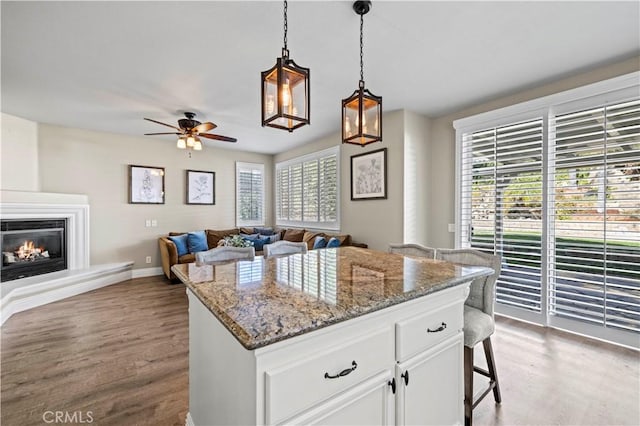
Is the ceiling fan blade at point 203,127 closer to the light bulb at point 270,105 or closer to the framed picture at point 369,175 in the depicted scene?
the framed picture at point 369,175

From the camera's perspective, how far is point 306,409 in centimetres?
88

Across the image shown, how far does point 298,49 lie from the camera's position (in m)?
2.38

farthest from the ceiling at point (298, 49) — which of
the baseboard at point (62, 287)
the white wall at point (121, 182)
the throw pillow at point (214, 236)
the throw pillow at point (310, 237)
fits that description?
the throw pillow at point (214, 236)

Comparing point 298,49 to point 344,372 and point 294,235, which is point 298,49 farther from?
point 294,235

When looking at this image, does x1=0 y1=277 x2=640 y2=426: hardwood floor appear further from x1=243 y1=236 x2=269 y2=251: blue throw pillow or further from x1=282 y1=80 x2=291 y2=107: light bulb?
x1=243 y1=236 x2=269 y2=251: blue throw pillow

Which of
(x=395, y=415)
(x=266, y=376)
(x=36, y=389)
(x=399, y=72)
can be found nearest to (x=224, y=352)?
(x=266, y=376)

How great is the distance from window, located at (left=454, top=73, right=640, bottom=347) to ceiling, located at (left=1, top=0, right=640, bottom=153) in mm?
385

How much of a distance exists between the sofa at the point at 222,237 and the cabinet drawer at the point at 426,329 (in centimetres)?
282

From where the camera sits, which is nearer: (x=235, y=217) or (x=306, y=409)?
(x=306, y=409)

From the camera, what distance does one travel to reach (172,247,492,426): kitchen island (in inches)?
33.4

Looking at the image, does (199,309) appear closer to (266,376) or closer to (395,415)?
(266,376)

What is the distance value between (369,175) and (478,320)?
2.88 metres

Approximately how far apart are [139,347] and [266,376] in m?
2.47

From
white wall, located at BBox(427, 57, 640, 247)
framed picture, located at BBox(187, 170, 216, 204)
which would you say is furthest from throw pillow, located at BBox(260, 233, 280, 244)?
white wall, located at BBox(427, 57, 640, 247)
